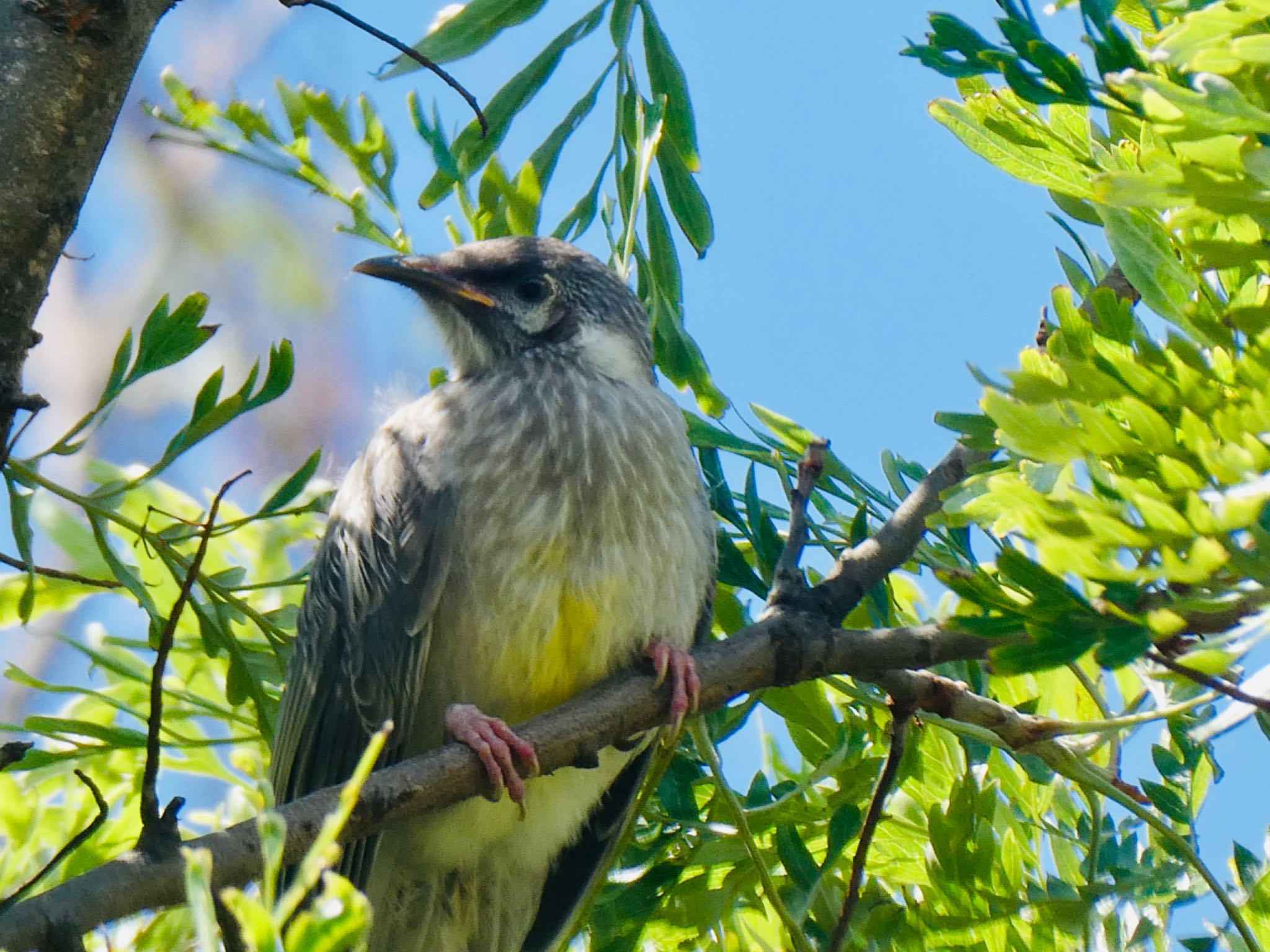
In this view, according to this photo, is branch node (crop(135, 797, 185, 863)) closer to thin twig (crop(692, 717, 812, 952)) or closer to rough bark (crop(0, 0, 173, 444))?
rough bark (crop(0, 0, 173, 444))

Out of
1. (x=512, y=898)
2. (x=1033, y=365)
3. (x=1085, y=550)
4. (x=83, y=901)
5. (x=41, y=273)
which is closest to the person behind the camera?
(x=1085, y=550)

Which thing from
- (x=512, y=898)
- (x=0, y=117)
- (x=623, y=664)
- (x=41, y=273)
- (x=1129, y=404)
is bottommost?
(x=512, y=898)

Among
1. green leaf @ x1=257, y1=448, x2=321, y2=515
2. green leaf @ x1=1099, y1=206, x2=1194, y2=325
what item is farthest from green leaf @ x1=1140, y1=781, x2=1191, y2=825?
green leaf @ x1=257, y1=448, x2=321, y2=515

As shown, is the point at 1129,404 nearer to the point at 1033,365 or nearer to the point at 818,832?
the point at 1033,365

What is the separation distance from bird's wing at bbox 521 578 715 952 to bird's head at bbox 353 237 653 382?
952 millimetres

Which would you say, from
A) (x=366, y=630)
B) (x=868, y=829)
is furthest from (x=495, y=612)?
(x=868, y=829)

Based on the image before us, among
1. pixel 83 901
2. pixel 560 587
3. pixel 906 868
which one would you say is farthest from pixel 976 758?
pixel 83 901

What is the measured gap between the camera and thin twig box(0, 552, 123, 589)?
224 centimetres

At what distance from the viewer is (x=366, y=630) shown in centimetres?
298

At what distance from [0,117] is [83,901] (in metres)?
1.13

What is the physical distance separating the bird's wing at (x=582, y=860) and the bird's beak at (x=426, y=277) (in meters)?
1.14

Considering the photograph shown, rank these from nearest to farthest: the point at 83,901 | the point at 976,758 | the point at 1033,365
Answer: the point at 1033,365 → the point at 83,901 → the point at 976,758

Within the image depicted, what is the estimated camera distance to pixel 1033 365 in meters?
1.58

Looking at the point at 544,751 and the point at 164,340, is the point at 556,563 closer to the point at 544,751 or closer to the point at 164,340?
the point at 544,751
